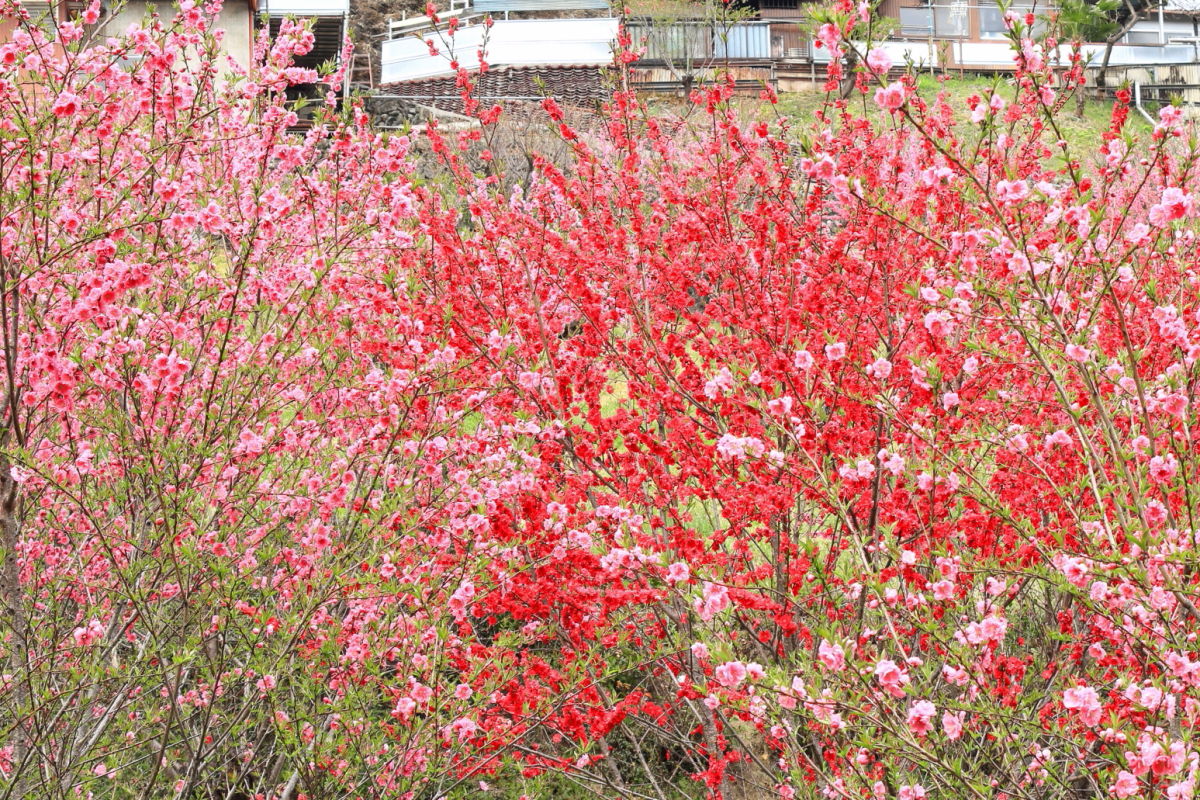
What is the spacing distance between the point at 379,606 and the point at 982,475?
116 inches

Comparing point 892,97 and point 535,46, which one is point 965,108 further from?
point 892,97

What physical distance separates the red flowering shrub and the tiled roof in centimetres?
2018

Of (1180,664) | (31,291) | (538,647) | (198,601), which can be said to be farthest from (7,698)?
(1180,664)

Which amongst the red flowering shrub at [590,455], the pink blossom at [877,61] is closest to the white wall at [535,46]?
the red flowering shrub at [590,455]

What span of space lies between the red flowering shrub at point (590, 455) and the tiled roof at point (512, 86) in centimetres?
2018

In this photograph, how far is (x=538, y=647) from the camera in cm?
810

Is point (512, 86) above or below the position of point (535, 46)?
below

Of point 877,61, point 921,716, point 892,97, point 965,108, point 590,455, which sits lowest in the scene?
point 921,716

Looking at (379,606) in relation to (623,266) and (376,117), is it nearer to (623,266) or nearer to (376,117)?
(623,266)

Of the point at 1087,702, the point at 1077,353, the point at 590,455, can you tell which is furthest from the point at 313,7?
the point at 1087,702

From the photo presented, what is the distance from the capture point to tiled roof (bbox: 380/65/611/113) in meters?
25.9

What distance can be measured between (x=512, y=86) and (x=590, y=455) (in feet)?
74.5

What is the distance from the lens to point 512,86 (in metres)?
→ 26.5

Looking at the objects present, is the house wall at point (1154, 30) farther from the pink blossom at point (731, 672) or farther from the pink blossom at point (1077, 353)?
the pink blossom at point (731, 672)
